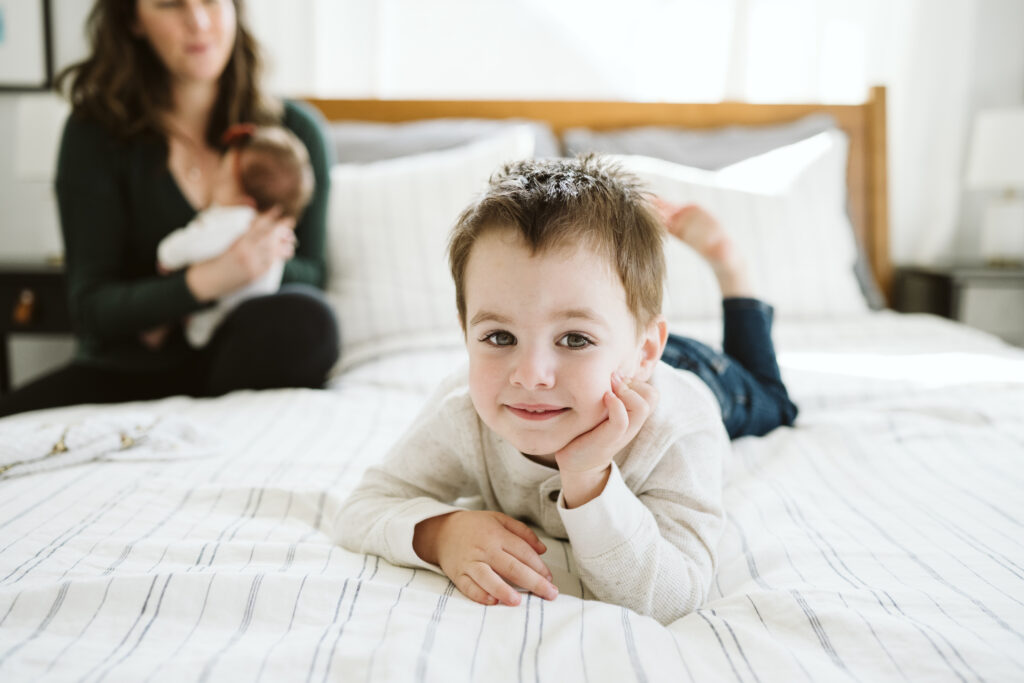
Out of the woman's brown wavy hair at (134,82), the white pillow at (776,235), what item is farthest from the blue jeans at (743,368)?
the woman's brown wavy hair at (134,82)

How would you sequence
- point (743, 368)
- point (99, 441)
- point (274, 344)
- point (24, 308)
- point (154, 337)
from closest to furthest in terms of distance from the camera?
point (99, 441) → point (743, 368) → point (274, 344) → point (154, 337) → point (24, 308)

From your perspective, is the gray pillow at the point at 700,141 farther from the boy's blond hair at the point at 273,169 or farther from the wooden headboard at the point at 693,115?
the boy's blond hair at the point at 273,169

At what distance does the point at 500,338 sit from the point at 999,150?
7.43 feet

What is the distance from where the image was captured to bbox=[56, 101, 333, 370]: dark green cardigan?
1.52 meters

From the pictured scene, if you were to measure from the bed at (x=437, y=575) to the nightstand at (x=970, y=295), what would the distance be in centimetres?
64

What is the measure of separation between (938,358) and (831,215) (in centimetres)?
62

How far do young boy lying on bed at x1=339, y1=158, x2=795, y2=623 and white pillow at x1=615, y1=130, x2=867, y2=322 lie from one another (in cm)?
107

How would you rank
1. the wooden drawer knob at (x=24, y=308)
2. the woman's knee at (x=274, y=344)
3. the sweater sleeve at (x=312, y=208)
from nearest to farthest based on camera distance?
1. the woman's knee at (x=274, y=344)
2. the sweater sleeve at (x=312, y=208)
3. the wooden drawer knob at (x=24, y=308)

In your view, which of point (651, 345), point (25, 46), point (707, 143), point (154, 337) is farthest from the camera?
point (25, 46)

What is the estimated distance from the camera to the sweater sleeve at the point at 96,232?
4.90 ft

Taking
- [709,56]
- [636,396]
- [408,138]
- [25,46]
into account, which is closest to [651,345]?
[636,396]

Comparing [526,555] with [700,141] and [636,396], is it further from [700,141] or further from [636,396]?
[700,141]

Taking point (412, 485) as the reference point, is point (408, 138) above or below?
above

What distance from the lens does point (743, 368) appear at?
1.26 m
